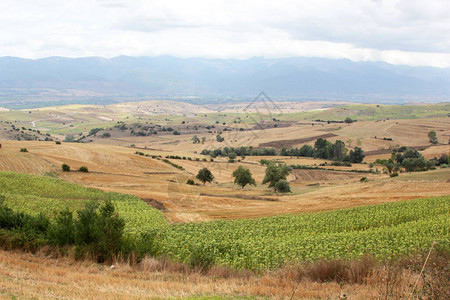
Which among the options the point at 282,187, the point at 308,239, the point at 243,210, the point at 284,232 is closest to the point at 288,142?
the point at 282,187

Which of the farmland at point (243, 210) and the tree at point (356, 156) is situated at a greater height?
the farmland at point (243, 210)

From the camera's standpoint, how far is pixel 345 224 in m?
30.0

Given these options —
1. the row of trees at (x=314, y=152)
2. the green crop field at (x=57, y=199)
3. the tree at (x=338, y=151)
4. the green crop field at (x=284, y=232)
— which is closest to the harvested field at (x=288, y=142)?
the row of trees at (x=314, y=152)

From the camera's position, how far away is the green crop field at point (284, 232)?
17.6 metres

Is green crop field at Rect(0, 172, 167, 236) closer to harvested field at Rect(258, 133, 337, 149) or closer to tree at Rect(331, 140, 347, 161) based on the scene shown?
tree at Rect(331, 140, 347, 161)

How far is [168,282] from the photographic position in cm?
1391

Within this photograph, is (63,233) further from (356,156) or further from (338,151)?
(338,151)

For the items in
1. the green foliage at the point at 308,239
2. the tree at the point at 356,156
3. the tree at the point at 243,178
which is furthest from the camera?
the tree at the point at 356,156

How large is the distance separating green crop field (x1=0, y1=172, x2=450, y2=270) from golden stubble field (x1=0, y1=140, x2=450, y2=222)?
A: 779 centimetres

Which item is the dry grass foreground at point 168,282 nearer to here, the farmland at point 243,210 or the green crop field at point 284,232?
the farmland at point 243,210

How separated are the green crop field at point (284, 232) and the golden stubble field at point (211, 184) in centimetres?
779

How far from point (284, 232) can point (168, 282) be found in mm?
14811

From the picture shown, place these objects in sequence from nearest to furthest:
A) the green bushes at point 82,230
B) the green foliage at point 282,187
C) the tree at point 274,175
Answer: the green bushes at point 82,230, the green foliage at point 282,187, the tree at point 274,175

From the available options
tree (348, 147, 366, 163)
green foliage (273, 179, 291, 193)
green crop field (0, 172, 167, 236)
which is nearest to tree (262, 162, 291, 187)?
green foliage (273, 179, 291, 193)
